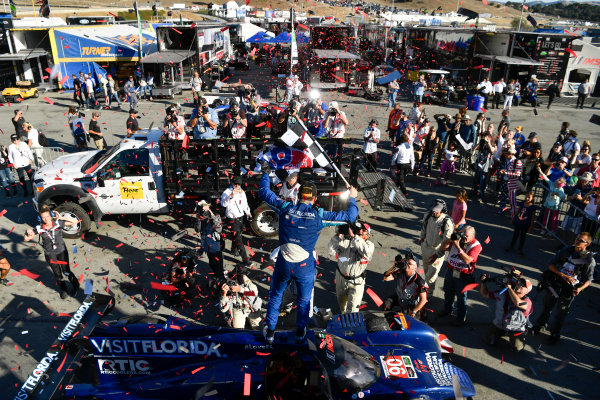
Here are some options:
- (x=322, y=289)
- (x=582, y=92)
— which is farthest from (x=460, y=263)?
(x=582, y=92)

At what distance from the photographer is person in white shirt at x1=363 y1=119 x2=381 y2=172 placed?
38.3ft

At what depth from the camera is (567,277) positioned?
6.30 metres

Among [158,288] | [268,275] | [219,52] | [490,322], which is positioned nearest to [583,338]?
[490,322]

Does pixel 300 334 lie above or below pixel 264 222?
above

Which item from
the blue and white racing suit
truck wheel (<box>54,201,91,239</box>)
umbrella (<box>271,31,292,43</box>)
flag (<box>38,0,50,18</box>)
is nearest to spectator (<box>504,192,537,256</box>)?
the blue and white racing suit

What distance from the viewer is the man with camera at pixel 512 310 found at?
5.96 metres

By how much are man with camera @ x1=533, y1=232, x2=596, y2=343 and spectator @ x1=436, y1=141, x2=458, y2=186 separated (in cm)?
594

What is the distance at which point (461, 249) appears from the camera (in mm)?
6484

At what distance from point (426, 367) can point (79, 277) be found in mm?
6425

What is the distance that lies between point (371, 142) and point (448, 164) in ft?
7.81

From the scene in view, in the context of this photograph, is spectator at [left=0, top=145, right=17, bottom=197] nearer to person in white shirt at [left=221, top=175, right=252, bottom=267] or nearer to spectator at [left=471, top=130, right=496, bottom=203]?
person in white shirt at [left=221, top=175, right=252, bottom=267]

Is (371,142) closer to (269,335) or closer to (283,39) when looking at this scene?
(269,335)

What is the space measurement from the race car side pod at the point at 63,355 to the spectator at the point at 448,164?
9870 mm

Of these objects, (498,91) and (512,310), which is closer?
(512,310)
